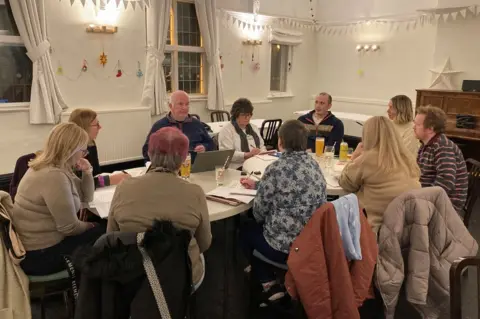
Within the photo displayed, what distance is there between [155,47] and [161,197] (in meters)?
4.52

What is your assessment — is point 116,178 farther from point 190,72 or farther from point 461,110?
point 461,110

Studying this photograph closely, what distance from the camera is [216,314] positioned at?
2.56 m

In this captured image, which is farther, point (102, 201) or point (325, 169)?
point (325, 169)

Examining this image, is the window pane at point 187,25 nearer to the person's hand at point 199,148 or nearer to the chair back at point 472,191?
the person's hand at point 199,148

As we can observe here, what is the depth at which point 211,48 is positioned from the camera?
6.51 metres

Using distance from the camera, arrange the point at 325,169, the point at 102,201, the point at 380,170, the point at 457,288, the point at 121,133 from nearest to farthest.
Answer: the point at 457,288
the point at 102,201
the point at 380,170
the point at 325,169
the point at 121,133

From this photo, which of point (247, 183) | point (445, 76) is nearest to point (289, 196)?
point (247, 183)

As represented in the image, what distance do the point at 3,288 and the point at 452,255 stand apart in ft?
7.44

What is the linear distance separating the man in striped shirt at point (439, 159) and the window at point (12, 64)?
4.41 metres

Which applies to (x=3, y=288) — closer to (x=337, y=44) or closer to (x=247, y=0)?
(x=247, y=0)

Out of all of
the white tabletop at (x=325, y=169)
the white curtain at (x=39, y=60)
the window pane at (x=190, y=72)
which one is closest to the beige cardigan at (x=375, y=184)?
the white tabletop at (x=325, y=169)

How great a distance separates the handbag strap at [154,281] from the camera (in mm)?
1461

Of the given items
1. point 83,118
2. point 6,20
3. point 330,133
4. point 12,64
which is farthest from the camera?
point 12,64

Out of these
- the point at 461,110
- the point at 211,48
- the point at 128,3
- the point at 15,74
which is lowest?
the point at 461,110
